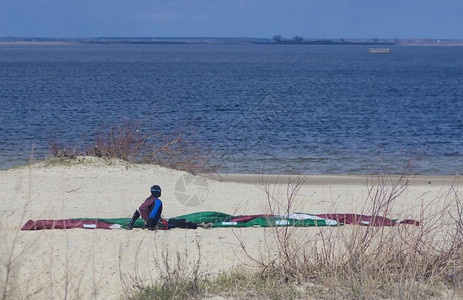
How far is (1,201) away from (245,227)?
188 inches

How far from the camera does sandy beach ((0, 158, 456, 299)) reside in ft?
22.5

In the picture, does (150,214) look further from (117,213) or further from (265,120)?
(265,120)

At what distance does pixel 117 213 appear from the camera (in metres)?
10.8

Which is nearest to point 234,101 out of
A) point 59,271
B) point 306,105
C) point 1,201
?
point 306,105

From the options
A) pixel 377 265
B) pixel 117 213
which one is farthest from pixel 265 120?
pixel 377 265

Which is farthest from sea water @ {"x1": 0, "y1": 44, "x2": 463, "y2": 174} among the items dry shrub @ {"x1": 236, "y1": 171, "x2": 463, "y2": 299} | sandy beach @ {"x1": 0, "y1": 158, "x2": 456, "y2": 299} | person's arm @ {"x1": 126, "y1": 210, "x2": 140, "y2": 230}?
person's arm @ {"x1": 126, "y1": 210, "x2": 140, "y2": 230}

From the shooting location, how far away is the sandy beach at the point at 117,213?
6.86 m

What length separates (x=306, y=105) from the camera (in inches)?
1556

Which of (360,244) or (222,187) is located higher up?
(360,244)

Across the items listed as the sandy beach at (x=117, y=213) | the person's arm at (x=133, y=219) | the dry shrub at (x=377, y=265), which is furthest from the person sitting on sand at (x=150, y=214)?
the dry shrub at (x=377, y=265)

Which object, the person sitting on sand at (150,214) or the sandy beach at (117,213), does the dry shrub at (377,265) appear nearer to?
the sandy beach at (117,213)

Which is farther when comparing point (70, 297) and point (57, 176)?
point (57, 176)

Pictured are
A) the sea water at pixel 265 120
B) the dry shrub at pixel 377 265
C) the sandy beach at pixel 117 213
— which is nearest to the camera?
the dry shrub at pixel 377 265

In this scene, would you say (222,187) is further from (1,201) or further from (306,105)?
(306,105)
